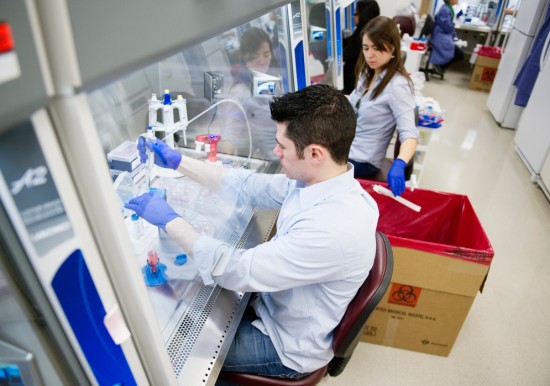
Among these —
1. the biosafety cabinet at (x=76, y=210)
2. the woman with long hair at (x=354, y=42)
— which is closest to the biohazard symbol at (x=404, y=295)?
the biosafety cabinet at (x=76, y=210)

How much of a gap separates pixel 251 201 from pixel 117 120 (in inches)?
25.0

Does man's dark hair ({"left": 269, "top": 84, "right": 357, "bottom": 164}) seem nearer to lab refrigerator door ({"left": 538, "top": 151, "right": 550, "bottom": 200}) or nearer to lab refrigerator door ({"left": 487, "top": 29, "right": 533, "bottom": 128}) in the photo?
lab refrigerator door ({"left": 538, "top": 151, "right": 550, "bottom": 200})

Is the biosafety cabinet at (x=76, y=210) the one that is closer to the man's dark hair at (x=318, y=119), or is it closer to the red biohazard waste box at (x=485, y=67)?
the man's dark hair at (x=318, y=119)

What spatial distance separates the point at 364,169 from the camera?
2.46 meters

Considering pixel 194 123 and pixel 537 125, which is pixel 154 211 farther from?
pixel 537 125

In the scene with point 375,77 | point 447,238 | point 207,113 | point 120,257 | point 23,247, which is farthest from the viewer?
point 375,77

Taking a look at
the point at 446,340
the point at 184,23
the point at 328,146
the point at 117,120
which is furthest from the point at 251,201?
the point at 446,340

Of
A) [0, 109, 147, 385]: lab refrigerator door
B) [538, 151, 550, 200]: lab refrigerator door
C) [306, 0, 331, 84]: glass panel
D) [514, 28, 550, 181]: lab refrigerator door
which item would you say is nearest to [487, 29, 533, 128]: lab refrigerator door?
[514, 28, 550, 181]: lab refrigerator door

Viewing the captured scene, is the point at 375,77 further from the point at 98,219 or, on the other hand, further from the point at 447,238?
the point at 98,219

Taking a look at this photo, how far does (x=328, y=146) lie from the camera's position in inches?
46.4

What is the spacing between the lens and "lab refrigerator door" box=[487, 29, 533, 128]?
4.25m

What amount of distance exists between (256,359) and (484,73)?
20.2ft

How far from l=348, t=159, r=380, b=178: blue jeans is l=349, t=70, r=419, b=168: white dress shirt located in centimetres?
2

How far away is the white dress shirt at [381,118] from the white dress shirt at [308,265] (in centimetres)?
105
